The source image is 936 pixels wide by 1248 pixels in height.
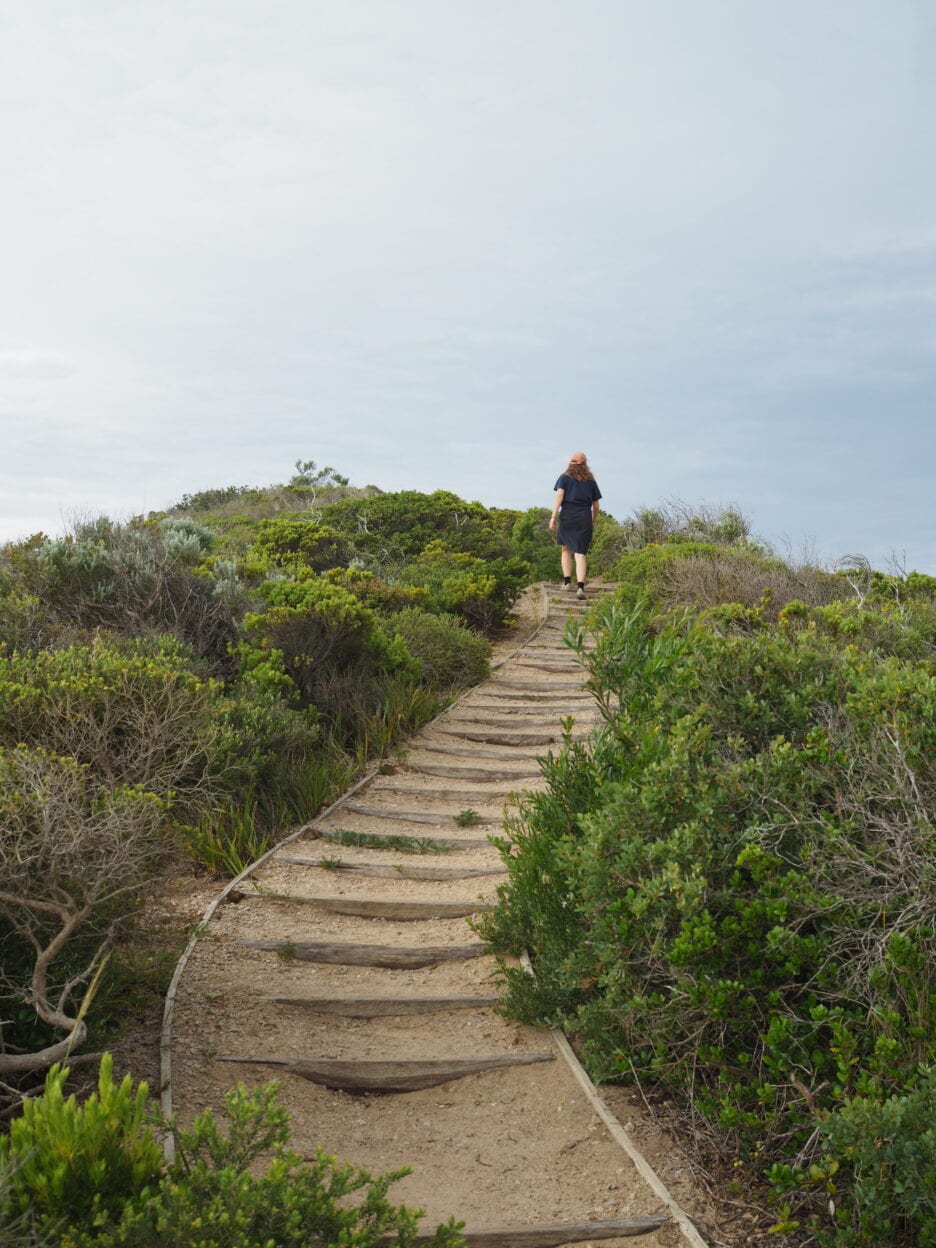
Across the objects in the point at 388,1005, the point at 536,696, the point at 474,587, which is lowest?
the point at 388,1005

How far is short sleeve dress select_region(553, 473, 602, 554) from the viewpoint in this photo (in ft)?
57.7

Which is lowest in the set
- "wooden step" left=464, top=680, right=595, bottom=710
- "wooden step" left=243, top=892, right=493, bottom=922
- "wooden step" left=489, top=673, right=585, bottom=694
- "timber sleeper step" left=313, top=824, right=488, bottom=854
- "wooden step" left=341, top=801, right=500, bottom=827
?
"wooden step" left=243, top=892, right=493, bottom=922

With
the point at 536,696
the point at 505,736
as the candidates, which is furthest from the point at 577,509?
the point at 505,736

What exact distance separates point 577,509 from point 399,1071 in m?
13.0

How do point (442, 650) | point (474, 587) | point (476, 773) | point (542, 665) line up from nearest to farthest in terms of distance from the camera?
point (476, 773) → point (442, 650) → point (542, 665) → point (474, 587)

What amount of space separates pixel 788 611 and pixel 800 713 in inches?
217

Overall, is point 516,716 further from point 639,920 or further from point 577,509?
point 639,920

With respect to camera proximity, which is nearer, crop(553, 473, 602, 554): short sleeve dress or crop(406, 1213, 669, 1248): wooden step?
crop(406, 1213, 669, 1248): wooden step

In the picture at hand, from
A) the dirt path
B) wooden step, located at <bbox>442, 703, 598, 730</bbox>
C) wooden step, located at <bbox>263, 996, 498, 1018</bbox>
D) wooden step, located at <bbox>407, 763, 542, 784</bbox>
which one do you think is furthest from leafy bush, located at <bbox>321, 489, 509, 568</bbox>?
wooden step, located at <bbox>263, 996, 498, 1018</bbox>

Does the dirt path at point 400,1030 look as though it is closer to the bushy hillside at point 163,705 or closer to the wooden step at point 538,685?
the bushy hillside at point 163,705

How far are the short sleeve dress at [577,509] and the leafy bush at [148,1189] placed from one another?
14.9 m

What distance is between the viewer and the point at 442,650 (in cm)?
1370

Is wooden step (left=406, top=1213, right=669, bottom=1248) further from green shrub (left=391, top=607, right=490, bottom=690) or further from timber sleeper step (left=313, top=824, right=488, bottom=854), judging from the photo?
green shrub (left=391, top=607, right=490, bottom=690)

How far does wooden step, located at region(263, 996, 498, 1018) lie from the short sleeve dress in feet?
39.9
